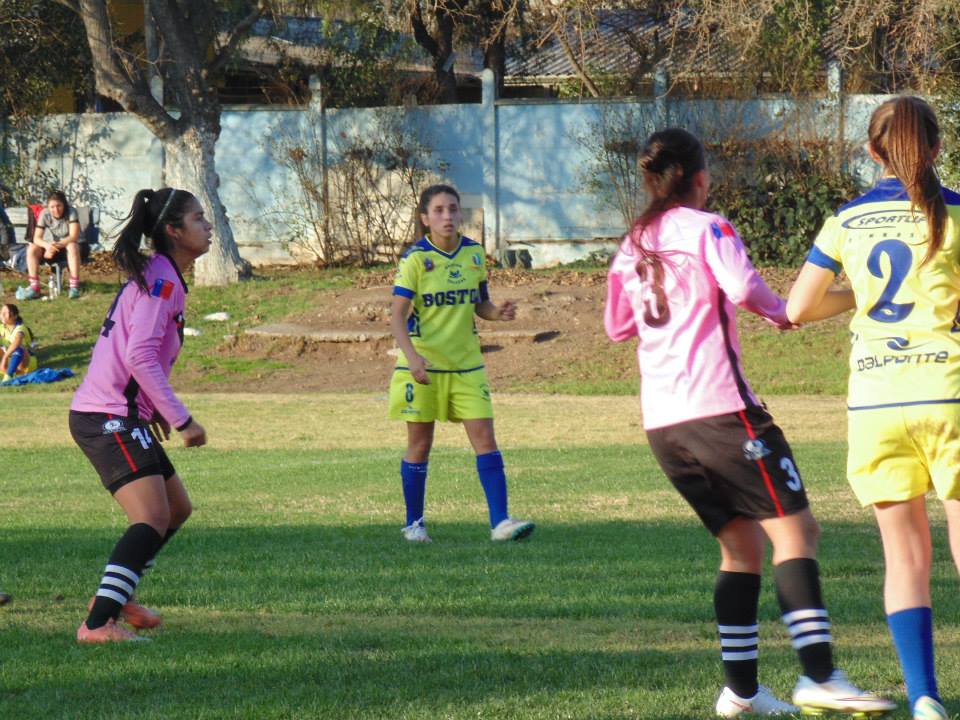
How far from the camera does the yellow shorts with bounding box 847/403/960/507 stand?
13.9 ft

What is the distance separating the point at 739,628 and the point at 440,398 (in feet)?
14.1

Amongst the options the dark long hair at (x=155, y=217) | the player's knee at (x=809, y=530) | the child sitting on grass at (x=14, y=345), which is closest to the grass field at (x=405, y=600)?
the player's knee at (x=809, y=530)

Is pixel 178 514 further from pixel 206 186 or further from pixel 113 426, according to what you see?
pixel 206 186

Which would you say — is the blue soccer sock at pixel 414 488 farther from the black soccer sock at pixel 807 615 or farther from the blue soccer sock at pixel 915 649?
the blue soccer sock at pixel 915 649

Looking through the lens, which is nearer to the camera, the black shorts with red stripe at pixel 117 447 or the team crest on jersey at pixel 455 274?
the black shorts with red stripe at pixel 117 447

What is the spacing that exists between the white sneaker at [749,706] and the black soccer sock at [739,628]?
2 cm

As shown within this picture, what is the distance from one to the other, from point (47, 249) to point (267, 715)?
21.6 metres

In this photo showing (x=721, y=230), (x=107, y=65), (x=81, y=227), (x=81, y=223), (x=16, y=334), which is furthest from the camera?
(x=81, y=223)

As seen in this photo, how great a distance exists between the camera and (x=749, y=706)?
4.41 meters

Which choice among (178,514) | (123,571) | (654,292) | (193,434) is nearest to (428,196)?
(178,514)

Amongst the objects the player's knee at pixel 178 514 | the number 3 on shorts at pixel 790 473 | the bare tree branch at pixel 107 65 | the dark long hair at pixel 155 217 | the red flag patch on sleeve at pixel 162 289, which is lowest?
the player's knee at pixel 178 514

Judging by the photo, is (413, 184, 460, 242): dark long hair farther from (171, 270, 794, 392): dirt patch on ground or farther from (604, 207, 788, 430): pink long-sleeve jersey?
(171, 270, 794, 392): dirt patch on ground

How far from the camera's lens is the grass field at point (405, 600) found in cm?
471

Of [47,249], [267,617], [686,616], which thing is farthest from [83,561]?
[47,249]
